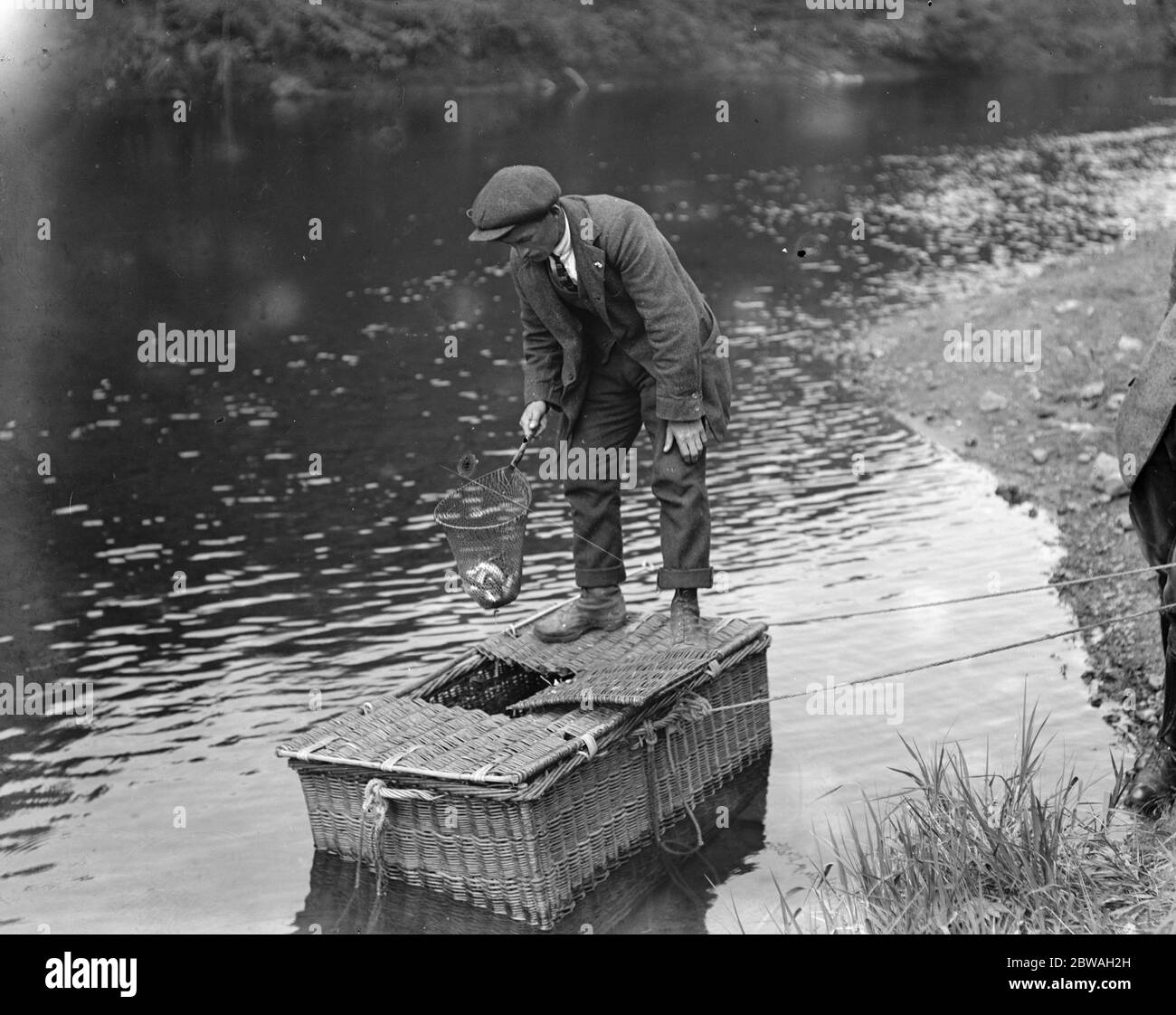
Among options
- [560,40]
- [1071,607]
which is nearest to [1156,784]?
[1071,607]

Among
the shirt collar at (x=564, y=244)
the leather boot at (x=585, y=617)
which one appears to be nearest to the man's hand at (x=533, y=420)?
the shirt collar at (x=564, y=244)

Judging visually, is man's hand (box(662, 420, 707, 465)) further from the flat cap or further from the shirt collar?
the flat cap

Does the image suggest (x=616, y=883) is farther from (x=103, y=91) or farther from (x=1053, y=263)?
(x=103, y=91)

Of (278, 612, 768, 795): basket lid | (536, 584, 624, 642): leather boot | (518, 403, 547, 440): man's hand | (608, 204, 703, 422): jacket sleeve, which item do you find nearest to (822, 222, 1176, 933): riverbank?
(278, 612, 768, 795): basket lid

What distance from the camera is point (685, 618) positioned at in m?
6.27

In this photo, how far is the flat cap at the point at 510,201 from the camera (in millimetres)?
5695

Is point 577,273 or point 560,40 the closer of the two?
point 577,273

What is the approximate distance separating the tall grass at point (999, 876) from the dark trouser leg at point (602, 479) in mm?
1827

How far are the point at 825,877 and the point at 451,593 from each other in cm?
363

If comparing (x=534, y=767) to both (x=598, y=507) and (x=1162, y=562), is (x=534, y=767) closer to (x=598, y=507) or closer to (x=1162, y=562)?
(x=598, y=507)

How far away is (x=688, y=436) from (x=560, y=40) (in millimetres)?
33777

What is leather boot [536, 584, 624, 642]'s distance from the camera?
6.41m
